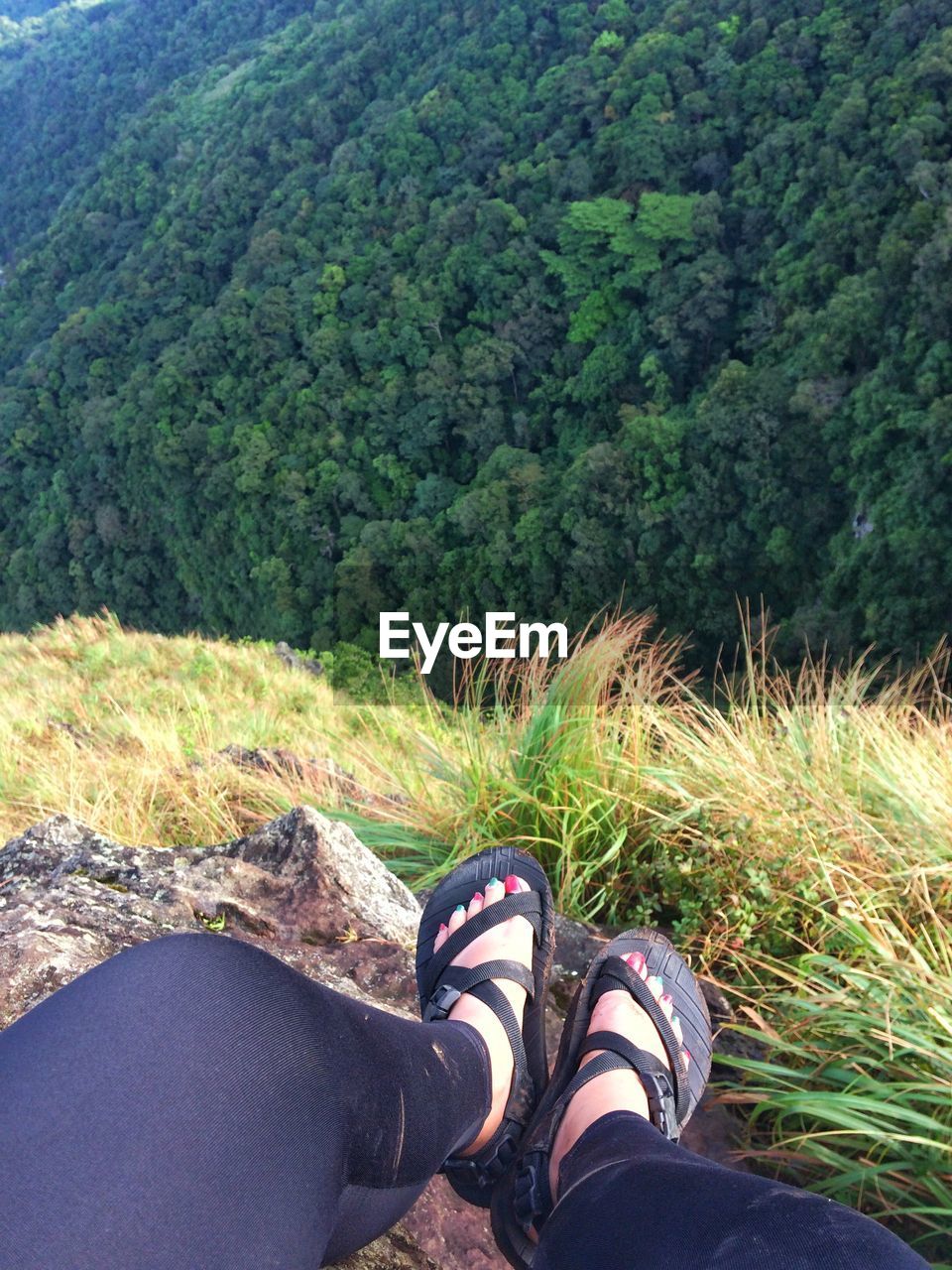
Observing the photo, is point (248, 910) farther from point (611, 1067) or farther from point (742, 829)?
point (742, 829)

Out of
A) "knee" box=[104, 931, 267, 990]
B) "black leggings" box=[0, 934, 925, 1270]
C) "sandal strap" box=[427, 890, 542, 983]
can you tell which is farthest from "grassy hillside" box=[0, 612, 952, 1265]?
"knee" box=[104, 931, 267, 990]

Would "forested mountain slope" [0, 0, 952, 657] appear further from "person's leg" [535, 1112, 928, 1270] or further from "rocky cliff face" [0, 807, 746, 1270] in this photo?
"person's leg" [535, 1112, 928, 1270]

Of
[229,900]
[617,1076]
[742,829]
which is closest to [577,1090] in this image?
[617,1076]

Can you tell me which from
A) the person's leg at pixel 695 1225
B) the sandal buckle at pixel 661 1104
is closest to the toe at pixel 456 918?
the sandal buckle at pixel 661 1104

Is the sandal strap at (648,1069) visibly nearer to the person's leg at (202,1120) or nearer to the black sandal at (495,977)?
the black sandal at (495,977)

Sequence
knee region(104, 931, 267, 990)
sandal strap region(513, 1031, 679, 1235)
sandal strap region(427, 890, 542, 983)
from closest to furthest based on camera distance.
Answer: knee region(104, 931, 267, 990) → sandal strap region(513, 1031, 679, 1235) → sandal strap region(427, 890, 542, 983)

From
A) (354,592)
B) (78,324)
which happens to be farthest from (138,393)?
(354,592)
